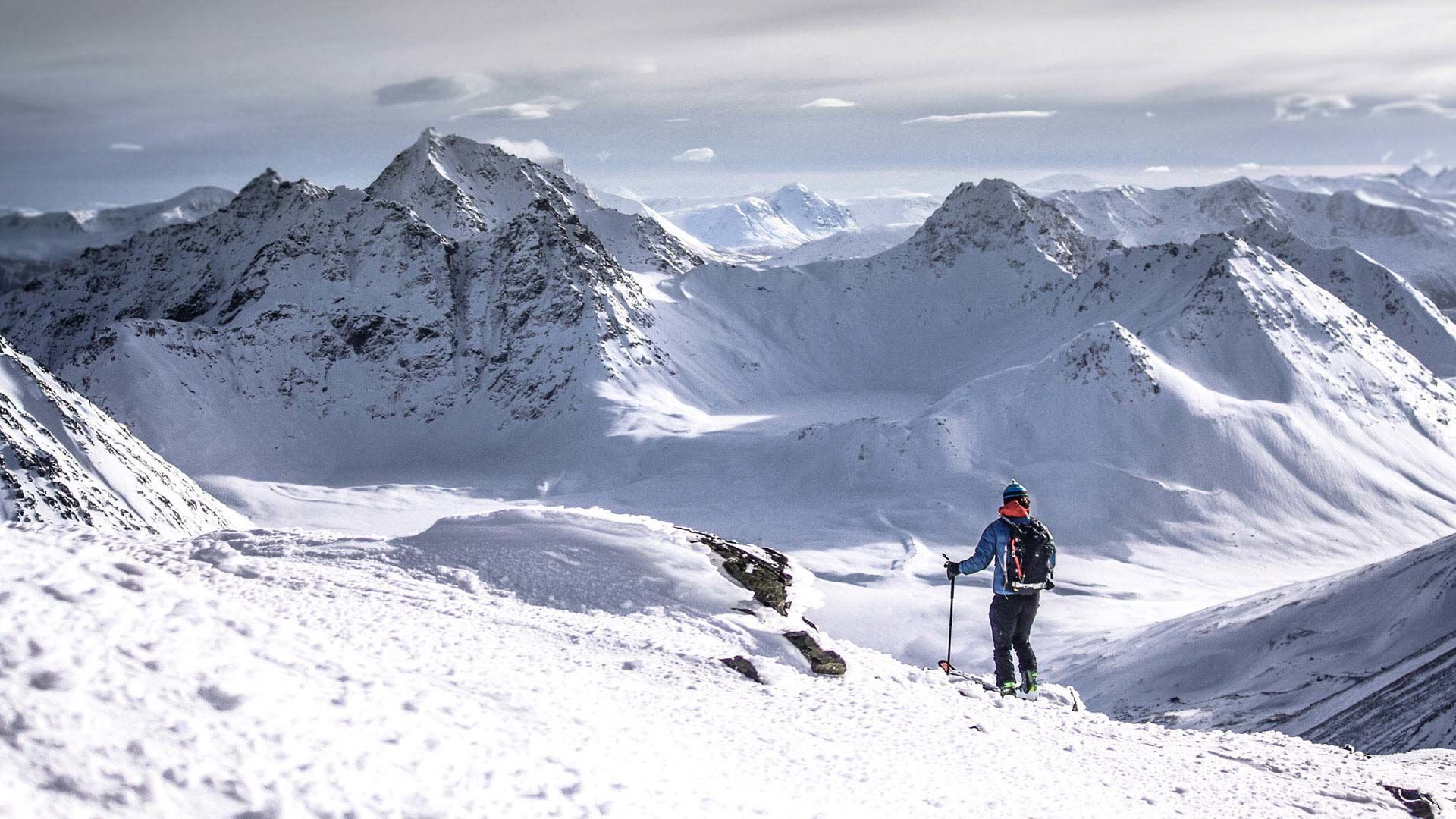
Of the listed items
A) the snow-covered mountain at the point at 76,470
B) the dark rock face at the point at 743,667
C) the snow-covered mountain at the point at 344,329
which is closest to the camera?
the dark rock face at the point at 743,667

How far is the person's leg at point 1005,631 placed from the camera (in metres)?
13.9

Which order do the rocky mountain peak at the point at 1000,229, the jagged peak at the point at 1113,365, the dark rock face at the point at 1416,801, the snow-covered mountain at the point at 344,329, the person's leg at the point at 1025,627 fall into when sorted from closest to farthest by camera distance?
the dark rock face at the point at 1416,801, the person's leg at the point at 1025,627, the jagged peak at the point at 1113,365, the snow-covered mountain at the point at 344,329, the rocky mountain peak at the point at 1000,229

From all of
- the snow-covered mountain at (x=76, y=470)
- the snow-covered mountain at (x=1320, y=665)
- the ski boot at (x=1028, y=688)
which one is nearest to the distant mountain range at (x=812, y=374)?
the snow-covered mountain at (x=1320, y=665)

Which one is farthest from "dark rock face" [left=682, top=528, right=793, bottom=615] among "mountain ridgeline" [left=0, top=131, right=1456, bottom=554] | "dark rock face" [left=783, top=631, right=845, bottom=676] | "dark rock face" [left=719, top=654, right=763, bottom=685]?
"mountain ridgeline" [left=0, top=131, right=1456, bottom=554]

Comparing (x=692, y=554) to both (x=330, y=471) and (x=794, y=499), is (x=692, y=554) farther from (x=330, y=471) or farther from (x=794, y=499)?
(x=330, y=471)

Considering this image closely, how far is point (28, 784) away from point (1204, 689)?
40.3 metres

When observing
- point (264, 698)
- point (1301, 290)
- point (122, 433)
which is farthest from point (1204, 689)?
point (1301, 290)

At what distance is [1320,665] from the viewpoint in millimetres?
35094

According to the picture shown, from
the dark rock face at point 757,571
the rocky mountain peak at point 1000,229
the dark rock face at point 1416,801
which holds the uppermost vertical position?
the rocky mountain peak at point 1000,229

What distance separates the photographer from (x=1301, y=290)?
12419 centimetres

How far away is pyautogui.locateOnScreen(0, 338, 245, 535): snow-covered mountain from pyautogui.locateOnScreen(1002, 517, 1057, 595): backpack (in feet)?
107

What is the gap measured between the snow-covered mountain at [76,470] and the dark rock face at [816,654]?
100 ft

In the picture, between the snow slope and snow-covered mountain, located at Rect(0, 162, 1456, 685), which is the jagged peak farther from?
the snow slope

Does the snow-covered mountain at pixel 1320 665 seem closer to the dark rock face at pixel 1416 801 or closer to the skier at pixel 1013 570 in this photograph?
the dark rock face at pixel 1416 801
